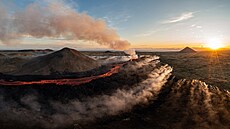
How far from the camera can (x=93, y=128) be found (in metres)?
15.5

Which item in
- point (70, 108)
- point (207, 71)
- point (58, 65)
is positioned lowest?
point (207, 71)

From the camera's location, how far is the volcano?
36.8 meters

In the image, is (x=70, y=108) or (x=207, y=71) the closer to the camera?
(x=70, y=108)

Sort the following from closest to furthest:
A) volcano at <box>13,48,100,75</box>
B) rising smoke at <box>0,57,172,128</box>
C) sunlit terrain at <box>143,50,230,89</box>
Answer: rising smoke at <box>0,57,172,128</box>, sunlit terrain at <box>143,50,230,89</box>, volcano at <box>13,48,100,75</box>

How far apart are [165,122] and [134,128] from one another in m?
2.89

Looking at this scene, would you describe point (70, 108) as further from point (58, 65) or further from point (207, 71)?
point (207, 71)

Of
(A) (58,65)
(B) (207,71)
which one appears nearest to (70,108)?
(A) (58,65)

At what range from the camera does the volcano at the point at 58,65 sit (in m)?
36.8

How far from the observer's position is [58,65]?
126 ft

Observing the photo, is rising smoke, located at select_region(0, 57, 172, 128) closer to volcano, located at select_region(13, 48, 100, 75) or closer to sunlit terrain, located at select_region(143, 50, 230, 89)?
volcano, located at select_region(13, 48, 100, 75)

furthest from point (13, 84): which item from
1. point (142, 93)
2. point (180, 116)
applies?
point (180, 116)

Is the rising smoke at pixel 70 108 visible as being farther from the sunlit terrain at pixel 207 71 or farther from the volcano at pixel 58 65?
the sunlit terrain at pixel 207 71

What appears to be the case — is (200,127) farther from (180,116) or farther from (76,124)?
(76,124)

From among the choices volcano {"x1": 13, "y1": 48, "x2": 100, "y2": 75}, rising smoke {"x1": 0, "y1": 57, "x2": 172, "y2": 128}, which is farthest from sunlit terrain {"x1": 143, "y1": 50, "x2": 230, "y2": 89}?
volcano {"x1": 13, "y1": 48, "x2": 100, "y2": 75}
